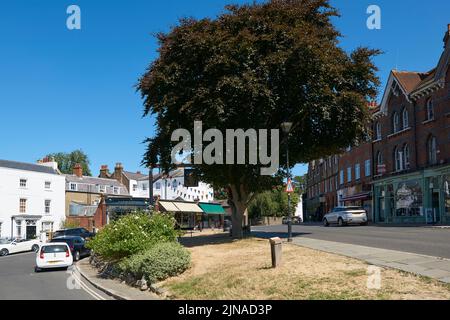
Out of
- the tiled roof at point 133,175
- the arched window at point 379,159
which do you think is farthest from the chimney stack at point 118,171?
the arched window at point 379,159

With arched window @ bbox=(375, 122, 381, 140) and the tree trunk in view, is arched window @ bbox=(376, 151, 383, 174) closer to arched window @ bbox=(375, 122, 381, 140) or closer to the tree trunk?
arched window @ bbox=(375, 122, 381, 140)

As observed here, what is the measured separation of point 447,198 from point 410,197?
5573 mm

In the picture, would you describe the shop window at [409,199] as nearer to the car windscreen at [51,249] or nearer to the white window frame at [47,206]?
the car windscreen at [51,249]

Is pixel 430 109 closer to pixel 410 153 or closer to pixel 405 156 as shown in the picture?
pixel 410 153

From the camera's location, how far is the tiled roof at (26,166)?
5820 cm

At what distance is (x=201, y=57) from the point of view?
21938 millimetres

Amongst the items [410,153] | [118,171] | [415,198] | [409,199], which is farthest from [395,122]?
[118,171]

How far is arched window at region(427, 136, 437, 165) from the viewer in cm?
3825

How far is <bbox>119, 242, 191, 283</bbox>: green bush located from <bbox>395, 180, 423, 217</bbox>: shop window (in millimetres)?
28307

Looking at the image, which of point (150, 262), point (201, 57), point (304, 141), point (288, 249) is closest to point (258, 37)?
point (201, 57)

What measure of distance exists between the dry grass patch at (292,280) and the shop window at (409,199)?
26.0 metres

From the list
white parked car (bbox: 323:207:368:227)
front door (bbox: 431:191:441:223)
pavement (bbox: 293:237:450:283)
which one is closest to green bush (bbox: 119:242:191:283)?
pavement (bbox: 293:237:450:283)
